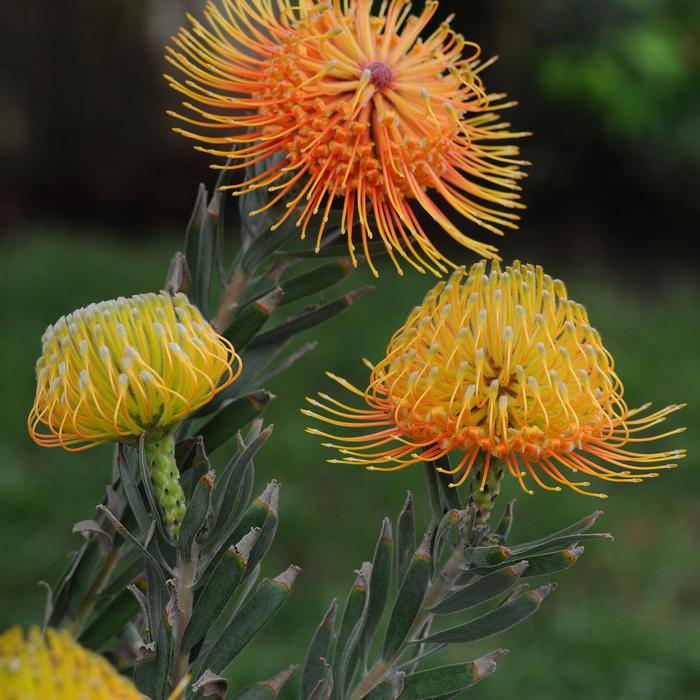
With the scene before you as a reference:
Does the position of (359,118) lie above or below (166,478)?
above

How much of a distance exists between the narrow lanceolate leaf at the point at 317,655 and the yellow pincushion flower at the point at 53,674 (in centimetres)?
34

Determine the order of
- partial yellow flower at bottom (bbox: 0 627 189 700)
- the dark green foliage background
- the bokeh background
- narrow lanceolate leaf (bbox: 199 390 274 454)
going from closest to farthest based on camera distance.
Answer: partial yellow flower at bottom (bbox: 0 627 189 700)
narrow lanceolate leaf (bbox: 199 390 274 454)
the dark green foliage background
the bokeh background

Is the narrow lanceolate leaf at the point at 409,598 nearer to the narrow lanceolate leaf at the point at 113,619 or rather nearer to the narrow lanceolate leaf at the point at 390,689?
the narrow lanceolate leaf at the point at 390,689

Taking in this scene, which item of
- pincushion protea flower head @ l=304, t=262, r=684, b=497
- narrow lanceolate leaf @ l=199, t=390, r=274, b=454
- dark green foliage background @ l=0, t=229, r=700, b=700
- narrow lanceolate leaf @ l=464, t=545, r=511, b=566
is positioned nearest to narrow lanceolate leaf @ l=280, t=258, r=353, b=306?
narrow lanceolate leaf @ l=199, t=390, r=274, b=454

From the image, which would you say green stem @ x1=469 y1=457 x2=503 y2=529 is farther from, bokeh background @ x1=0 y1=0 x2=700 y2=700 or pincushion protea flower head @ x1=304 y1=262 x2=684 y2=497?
bokeh background @ x1=0 y1=0 x2=700 y2=700

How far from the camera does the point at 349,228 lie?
0.89 metres

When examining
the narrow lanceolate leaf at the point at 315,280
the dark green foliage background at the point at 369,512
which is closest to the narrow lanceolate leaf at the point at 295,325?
the narrow lanceolate leaf at the point at 315,280

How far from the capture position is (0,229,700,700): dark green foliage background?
9.44ft

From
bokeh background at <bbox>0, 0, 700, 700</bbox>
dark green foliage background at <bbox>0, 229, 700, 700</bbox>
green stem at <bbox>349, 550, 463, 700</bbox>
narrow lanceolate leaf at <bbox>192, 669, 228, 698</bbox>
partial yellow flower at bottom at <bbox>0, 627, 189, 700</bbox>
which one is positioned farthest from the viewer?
bokeh background at <bbox>0, 0, 700, 700</bbox>

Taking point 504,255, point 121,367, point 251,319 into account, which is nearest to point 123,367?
point 121,367

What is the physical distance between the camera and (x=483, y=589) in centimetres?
82

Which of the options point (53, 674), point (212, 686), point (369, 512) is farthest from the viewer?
point (369, 512)

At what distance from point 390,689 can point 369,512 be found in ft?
8.48

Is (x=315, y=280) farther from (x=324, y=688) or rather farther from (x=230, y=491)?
(x=324, y=688)
